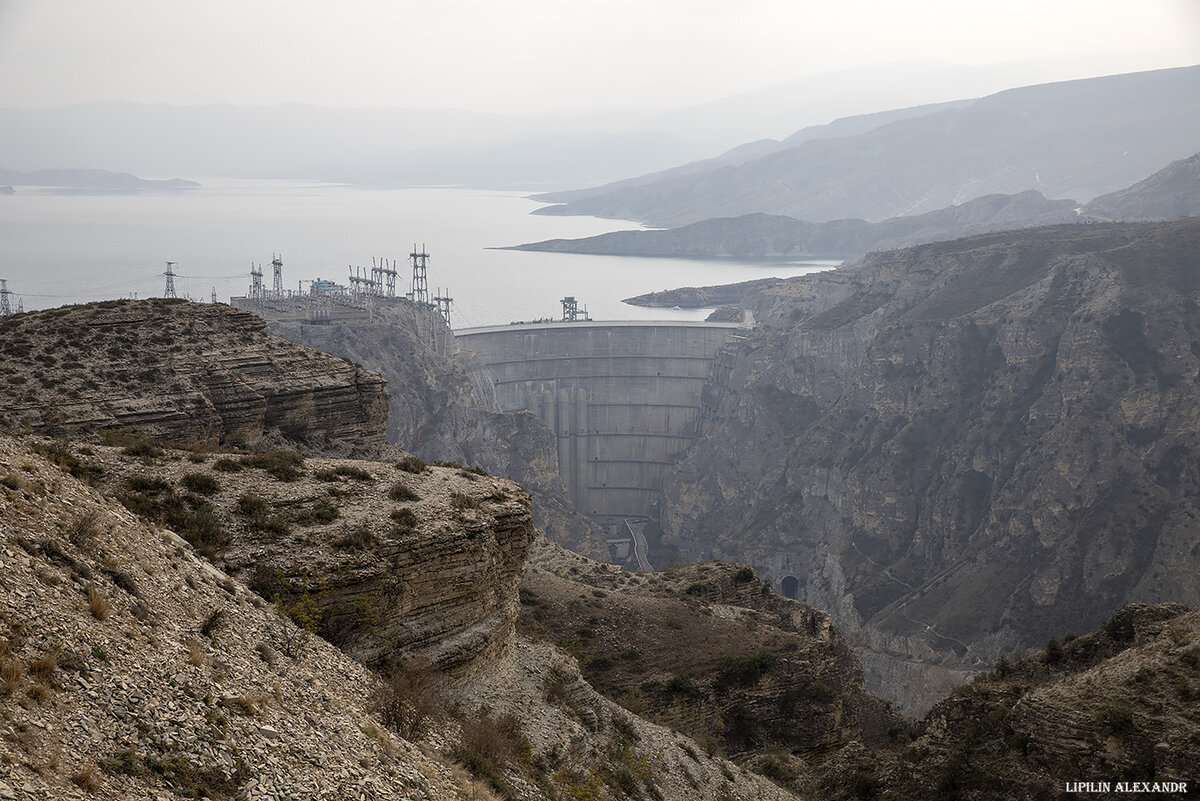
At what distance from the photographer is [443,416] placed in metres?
76.1

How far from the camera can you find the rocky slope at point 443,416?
72.8 meters

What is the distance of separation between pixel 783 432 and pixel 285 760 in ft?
291

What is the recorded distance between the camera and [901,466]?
259 feet

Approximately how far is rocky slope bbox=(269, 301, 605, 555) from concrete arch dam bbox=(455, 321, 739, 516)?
1296 centimetres

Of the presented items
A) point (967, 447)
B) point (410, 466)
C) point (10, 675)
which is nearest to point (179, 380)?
point (410, 466)

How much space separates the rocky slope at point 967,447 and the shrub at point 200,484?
156ft

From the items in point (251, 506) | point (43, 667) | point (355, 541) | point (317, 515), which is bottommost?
point (355, 541)

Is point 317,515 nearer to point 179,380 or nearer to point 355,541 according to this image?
point 355,541

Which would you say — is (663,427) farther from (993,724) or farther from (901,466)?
(993,724)

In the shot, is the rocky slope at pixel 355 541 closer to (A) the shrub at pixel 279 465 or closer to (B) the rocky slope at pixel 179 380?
(A) the shrub at pixel 279 465

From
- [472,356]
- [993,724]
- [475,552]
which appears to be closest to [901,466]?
[472,356]

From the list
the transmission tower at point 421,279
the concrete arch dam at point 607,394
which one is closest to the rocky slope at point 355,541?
the transmission tower at point 421,279

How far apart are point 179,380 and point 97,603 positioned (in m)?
18.8

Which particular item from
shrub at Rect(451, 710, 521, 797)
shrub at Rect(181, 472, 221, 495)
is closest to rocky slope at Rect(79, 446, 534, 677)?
shrub at Rect(181, 472, 221, 495)
